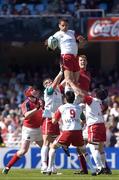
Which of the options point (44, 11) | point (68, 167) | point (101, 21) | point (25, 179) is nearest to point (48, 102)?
point (25, 179)

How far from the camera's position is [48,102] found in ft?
67.1

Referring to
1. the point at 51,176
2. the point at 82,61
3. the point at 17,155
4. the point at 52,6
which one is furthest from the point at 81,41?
the point at 52,6

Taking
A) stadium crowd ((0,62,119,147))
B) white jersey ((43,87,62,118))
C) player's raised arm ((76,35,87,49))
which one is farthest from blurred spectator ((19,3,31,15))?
player's raised arm ((76,35,87,49))

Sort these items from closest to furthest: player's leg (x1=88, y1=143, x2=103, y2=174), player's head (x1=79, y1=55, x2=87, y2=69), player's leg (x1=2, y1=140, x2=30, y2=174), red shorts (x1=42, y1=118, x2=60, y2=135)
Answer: player's leg (x1=88, y1=143, x2=103, y2=174), player's head (x1=79, y1=55, x2=87, y2=69), player's leg (x1=2, y1=140, x2=30, y2=174), red shorts (x1=42, y1=118, x2=60, y2=135)

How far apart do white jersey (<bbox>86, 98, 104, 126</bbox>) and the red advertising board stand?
1324 centimetres

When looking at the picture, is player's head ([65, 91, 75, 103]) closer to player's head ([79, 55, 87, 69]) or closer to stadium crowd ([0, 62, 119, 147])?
player's head ([79, 55, 87, 69])

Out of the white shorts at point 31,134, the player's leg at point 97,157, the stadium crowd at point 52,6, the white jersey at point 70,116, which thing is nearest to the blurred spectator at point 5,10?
the stadium crowd at point 52,6

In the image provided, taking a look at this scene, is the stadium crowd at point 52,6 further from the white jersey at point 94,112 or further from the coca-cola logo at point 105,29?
the white jersey at point 94,112

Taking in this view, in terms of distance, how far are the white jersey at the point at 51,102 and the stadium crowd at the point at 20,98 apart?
6319mm

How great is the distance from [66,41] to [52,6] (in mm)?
14776

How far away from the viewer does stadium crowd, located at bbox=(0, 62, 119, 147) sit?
27344 mm

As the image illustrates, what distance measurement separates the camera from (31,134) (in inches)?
808

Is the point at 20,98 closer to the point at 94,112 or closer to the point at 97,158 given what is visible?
the point at 94,112

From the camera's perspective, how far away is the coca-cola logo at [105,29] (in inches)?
1273
